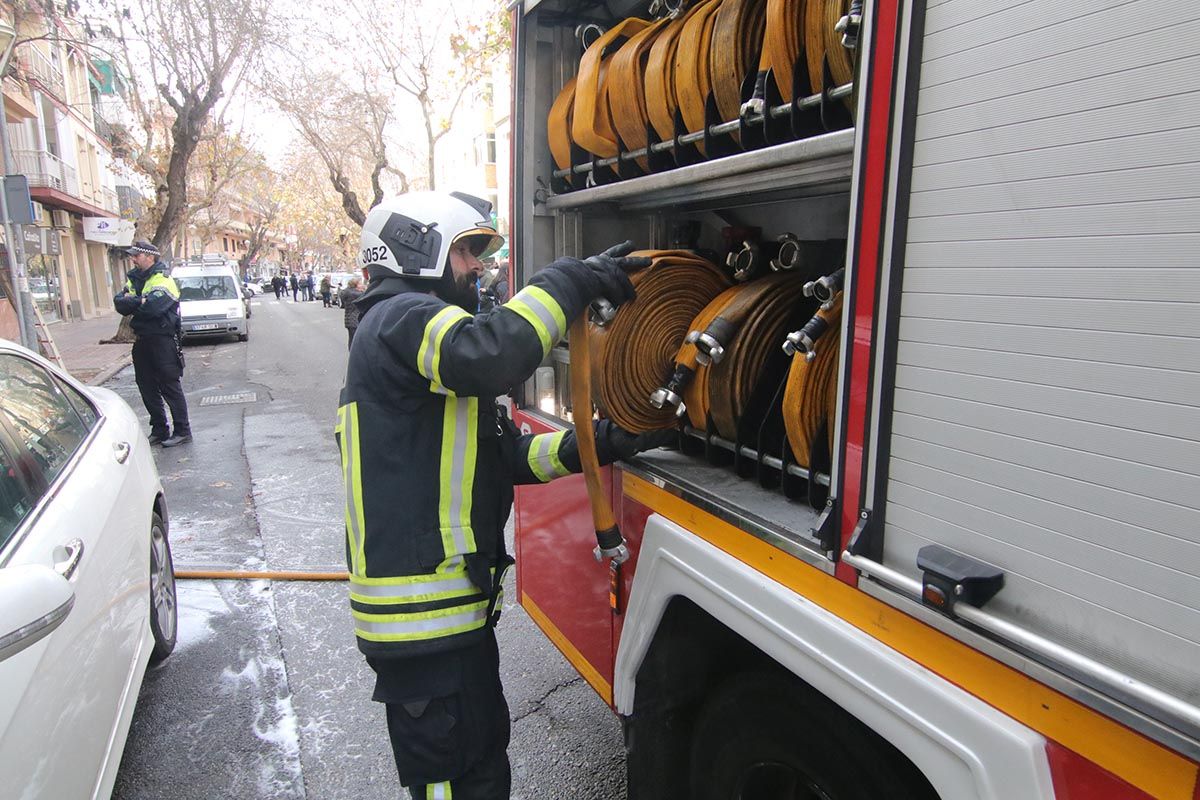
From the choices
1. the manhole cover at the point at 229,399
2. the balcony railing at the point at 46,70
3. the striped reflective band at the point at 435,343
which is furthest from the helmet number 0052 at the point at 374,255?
the balcony railing at the point at 46,70

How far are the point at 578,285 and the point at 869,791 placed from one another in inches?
47.7

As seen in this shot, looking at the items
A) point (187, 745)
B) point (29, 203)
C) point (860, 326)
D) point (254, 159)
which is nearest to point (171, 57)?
point (29, 203)

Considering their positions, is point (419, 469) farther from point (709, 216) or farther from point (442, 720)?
point (709, 216)

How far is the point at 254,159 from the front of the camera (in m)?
27.7

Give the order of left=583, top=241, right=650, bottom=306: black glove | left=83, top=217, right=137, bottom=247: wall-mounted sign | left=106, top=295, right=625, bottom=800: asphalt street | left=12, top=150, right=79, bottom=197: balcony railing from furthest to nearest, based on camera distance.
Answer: left=12, top=150, right=79, bottom=197: balcony railing < left=83, top=217, right=137, bottom=247: wall-mounted sign < left=106, top=295, right=625, bottom=800: asphalt street < left=583, top=241, right=650, bottom=306: black glove

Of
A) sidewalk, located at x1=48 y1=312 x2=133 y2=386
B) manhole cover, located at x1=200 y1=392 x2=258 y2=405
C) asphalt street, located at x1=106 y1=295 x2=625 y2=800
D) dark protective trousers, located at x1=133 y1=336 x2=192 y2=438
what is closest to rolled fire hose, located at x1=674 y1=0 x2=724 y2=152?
asphalt street, located at x1=106 y1=295 x2=625 y2=800

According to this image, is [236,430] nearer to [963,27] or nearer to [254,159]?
[963,27]

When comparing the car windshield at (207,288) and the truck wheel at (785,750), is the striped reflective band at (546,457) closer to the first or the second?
the truck wheel at (785,750)

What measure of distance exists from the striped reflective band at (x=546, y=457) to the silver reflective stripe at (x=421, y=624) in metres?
0.44

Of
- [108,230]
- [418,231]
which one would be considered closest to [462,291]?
[418,231]

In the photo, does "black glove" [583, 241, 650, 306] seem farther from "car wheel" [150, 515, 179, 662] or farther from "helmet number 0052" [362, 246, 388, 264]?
"car wheel" [150, 515, 179, 662]

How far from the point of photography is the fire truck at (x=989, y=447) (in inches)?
32.3

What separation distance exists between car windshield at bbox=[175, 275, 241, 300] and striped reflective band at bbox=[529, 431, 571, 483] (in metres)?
18.1

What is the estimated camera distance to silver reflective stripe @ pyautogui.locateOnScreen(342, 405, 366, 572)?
1860 millimetres
